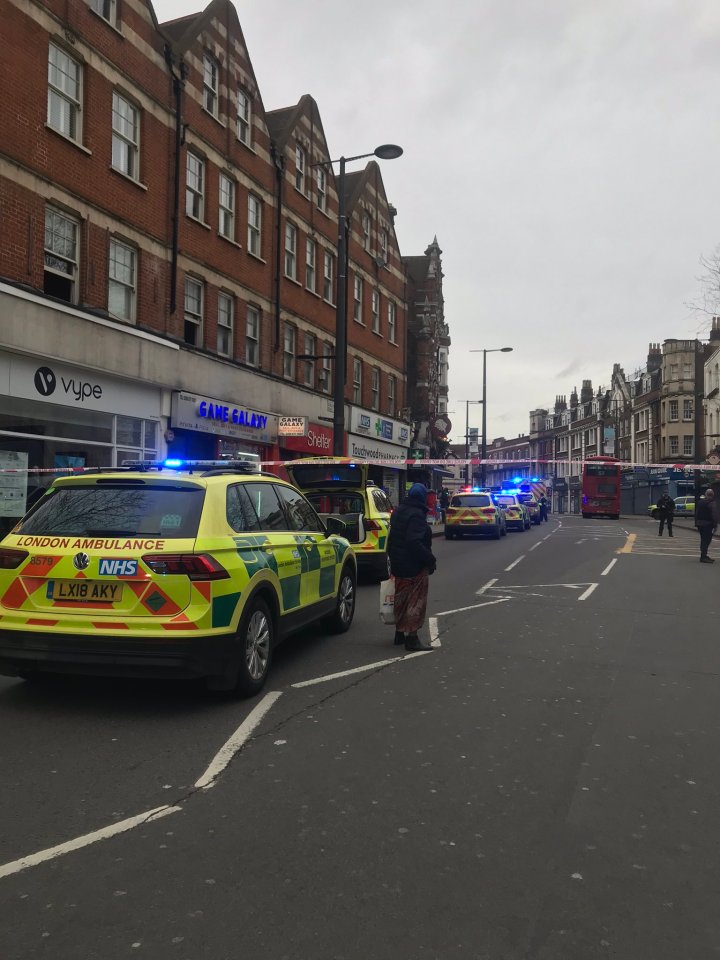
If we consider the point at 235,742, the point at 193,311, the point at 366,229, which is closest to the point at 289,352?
the point at 193,311

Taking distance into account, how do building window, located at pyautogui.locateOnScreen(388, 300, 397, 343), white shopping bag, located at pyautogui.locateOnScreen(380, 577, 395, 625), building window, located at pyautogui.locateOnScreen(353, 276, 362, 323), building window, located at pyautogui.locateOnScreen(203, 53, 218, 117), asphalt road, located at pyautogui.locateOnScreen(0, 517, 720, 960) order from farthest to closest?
building window, located at pyautogui.locateOnScreen(388, 300, 397, 343)
building window, located at pyautogui.locateOnScreen(353, 276, 362, 323)
building window, located at pyautogui.locateOnScreen(203, 53, 218, 117)
white shopping bag, located at pyautogui.locateOnScreen(380, 577, 395, 625)
asphalt road, located at pyautogui.locateOnScreen(0, 517, 720, 960)

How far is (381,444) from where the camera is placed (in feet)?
113

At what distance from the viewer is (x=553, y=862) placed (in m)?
3.30

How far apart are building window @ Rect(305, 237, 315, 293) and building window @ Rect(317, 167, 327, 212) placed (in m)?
1.61

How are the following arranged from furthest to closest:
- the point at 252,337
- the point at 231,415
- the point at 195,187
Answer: the point at 252,337
the point at 231,415
the point at 195,187

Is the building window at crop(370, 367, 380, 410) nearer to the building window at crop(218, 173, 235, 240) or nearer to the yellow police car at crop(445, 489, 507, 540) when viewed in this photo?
the yellow police car at crop(445, 489, 507, 540)

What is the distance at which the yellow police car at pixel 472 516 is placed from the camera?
26672 mm

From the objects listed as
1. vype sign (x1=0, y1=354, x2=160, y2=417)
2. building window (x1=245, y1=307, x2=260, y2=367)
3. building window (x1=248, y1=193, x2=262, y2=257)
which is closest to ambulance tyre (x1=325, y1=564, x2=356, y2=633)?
vype sign (x1=0, y1=354, x2=160, y2=417)

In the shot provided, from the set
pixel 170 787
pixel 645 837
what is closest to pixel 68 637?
pixel 170 787

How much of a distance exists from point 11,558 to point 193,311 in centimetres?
1589

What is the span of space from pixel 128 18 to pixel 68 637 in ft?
55.7

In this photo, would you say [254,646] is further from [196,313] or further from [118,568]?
[196,313]

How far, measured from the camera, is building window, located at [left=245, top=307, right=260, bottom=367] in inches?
909

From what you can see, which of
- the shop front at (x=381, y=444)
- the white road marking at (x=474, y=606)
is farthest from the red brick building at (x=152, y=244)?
the white road marking at (x=474, y=606)
